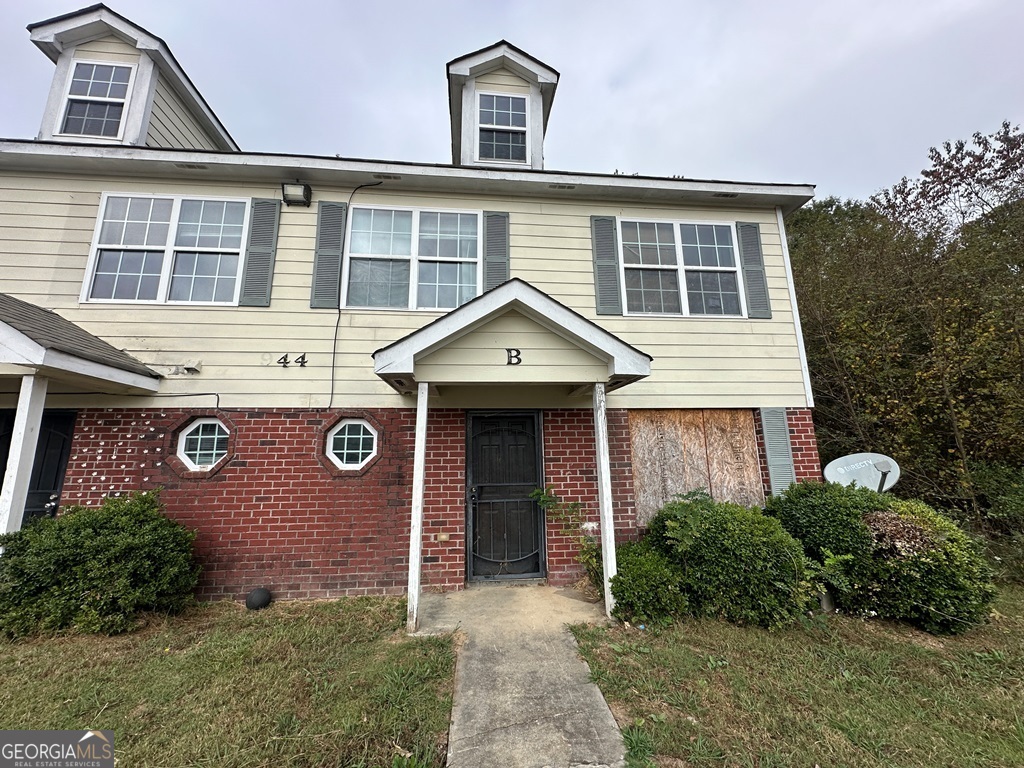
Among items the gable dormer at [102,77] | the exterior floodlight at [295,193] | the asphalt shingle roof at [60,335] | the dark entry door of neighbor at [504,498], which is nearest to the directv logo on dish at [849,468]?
the dark entry door of neighbor at [504,498]

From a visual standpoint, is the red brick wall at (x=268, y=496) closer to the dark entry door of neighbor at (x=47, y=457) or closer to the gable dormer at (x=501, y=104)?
the dark entry door of neighbor at (x=47, y=457)

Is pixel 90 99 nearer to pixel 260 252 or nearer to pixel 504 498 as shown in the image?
pixel 260 252

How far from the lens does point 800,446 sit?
5590mm

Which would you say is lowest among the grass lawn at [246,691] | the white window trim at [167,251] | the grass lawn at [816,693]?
the grass lawn at [816,693]

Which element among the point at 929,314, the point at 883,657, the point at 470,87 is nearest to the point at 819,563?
the point at 883,657

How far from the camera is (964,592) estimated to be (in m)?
3.83

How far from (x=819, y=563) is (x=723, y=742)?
2.87 m

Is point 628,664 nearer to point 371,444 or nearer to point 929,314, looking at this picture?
point 371,444

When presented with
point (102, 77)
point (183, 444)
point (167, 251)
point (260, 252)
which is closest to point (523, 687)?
point (183, 444)

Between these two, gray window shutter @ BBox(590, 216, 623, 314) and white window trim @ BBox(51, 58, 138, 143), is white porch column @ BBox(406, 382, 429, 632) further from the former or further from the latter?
white window trim @ BBox(51, 58, 138, 143)

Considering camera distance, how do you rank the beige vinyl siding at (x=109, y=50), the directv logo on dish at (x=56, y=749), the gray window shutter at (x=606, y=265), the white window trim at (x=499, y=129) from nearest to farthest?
1. the directv logo on dish at (x=56, y=749)
2. the gray window shutter at (x=606, y=265)
3. the beige vinyl siding at (x=109, y=50)
4. the white window trim at (x=499, y=129)

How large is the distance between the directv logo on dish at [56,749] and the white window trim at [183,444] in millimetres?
2765

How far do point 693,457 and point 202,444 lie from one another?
632cm

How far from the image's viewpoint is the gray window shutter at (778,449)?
5.45 m
